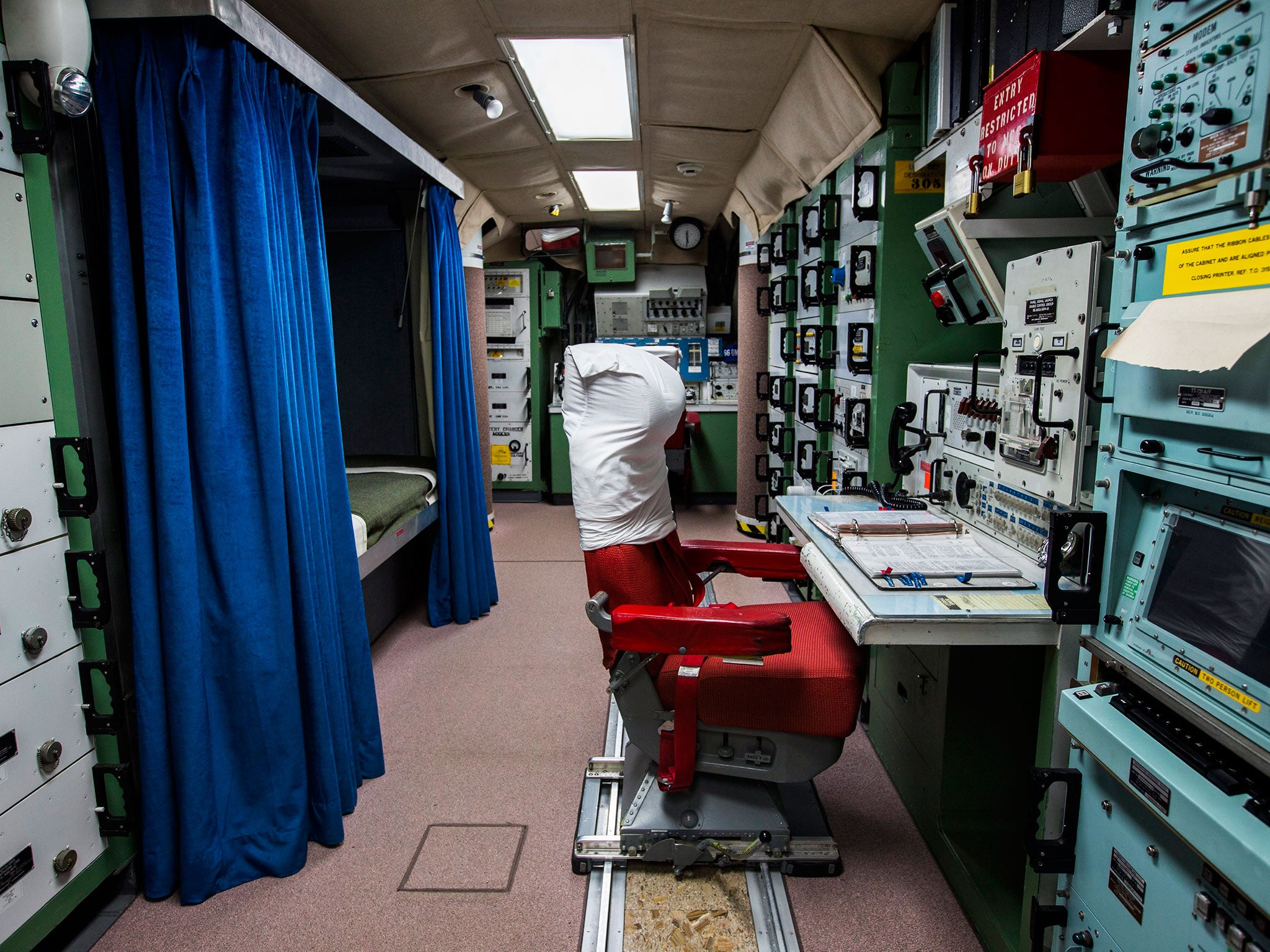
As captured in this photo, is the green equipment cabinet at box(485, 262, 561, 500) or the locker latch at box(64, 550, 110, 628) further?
the green equipment cabinet at box(485, 262, 561, 500)

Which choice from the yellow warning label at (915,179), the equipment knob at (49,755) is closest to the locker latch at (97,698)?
the equipment knob at (49,755)

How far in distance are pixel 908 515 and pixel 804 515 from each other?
0.34 meters

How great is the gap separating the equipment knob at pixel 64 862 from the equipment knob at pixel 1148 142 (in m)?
2.89

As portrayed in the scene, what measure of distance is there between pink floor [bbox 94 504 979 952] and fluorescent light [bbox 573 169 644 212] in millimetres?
3327

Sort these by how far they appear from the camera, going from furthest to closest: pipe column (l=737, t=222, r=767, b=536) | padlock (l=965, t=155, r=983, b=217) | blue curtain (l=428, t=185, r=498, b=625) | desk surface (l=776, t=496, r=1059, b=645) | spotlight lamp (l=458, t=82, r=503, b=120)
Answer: pipe column (l=737, t=222, r=767, b=536) < blue curtain (l=428, t=185, r=498, b=625) < spotlight lamp (l=458, t=82, r=503, b=120) < padlock (l=965, t=155, r=983, b=217) < desk surface (l=776, t=496, r=1059, b=645)

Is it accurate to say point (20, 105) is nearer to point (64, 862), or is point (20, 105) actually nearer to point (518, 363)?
point (64, 862)

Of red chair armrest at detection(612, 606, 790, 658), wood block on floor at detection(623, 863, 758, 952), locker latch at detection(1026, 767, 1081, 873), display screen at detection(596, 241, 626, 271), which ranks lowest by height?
wood block on floor at detection(623, 863, 758, 952)

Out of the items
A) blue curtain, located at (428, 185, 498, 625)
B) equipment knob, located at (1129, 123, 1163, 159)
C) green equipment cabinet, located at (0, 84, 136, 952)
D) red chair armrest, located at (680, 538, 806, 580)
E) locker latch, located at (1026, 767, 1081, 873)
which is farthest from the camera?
blue curtain, located at (428, 185, 498, 625)

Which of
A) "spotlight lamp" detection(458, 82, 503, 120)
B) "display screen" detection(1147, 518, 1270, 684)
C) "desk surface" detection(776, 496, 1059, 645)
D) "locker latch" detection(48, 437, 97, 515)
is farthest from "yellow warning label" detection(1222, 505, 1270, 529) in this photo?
"spotlight lamp" detection(458, 82, 503, 120)

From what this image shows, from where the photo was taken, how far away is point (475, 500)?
4.41 metres

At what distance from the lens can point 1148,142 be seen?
1.33m

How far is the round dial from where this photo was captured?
7.07 m

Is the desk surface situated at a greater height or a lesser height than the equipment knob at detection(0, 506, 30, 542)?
lesser

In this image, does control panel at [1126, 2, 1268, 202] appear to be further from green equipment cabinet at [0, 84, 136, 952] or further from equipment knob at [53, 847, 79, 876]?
equipment knob at [53, 847, 79, 876]
